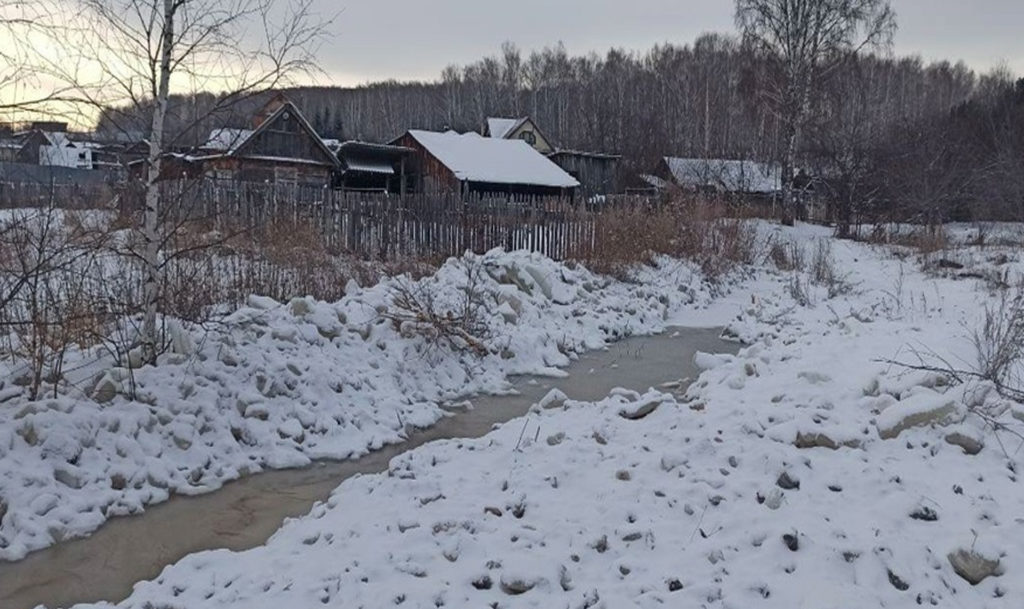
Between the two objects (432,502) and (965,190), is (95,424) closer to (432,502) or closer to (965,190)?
(432,502)

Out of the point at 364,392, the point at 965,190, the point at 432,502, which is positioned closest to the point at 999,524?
the point at 432,502

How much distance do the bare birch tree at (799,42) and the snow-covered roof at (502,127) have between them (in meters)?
25.2

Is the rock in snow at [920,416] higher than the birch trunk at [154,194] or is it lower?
lower

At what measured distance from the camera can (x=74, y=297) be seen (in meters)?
6.38

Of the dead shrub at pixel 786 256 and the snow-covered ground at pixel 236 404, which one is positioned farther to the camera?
the dead shrub at pixel 786 256

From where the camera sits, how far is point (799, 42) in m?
28.6

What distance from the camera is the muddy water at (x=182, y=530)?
3643 millimetres

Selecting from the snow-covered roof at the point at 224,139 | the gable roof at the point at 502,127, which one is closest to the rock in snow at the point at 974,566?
the snow-covered roof at the point at 224,139

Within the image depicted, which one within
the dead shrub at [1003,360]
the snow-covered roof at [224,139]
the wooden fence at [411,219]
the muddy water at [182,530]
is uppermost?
the snow-covered roof at [224,139]

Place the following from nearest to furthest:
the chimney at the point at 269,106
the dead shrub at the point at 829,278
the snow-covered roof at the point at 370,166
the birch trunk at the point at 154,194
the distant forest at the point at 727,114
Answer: the birch trunk at the point at 154,194 < the chimney at the point at 269,106 < the dead shrub at the point at 829,278 < the distant forest at the point at 727,114 < the snow-covered roof at the point at 370,166

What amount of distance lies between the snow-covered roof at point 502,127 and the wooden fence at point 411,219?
1489 inches

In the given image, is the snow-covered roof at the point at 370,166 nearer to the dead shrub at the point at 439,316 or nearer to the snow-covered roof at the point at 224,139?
the dead shrub at the point at 439,316

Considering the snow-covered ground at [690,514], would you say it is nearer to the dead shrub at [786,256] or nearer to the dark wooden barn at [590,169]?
the dead shrub at [786,256]

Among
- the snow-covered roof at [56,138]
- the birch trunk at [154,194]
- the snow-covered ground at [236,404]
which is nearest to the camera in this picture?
the snow-covered ground at [236,404]
